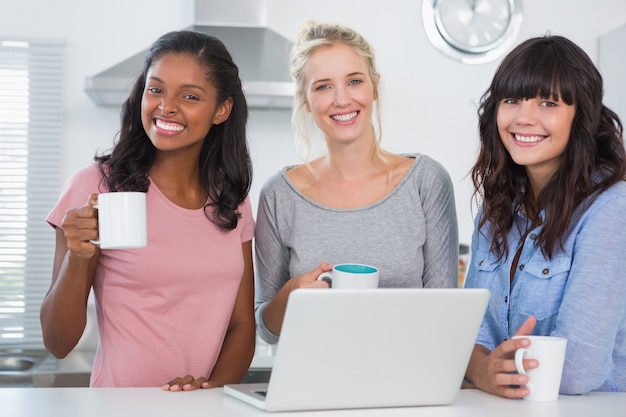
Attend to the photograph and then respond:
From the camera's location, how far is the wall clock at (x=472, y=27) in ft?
13.0

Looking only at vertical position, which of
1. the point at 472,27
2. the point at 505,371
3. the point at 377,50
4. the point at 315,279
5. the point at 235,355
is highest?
the point at 472,27

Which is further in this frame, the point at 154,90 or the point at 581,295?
the point at 154,90

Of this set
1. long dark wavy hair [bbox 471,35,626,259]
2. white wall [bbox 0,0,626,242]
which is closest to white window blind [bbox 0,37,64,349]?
white wall [bbox 0,0,626,242]

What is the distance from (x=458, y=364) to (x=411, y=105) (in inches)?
111

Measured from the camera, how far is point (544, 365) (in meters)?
1.33

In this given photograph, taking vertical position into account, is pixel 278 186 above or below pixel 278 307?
above

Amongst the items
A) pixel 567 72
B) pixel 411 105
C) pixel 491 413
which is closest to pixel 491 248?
pixel 567 72

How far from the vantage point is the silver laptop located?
1.15 m

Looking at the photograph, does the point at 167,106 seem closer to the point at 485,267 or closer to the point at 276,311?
the point at 276,311

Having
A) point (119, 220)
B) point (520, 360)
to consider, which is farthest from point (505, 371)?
point (119, 220)

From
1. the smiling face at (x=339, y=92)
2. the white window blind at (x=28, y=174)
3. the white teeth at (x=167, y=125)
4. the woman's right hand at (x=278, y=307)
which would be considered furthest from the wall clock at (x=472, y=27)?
the white teeth at (x=167, y=125)

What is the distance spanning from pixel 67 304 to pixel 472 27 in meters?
2.92

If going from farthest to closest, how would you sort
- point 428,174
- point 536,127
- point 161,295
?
point 428,174, point 161,295, point 536,127

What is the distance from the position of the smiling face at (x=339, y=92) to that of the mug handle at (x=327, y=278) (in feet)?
1.55
